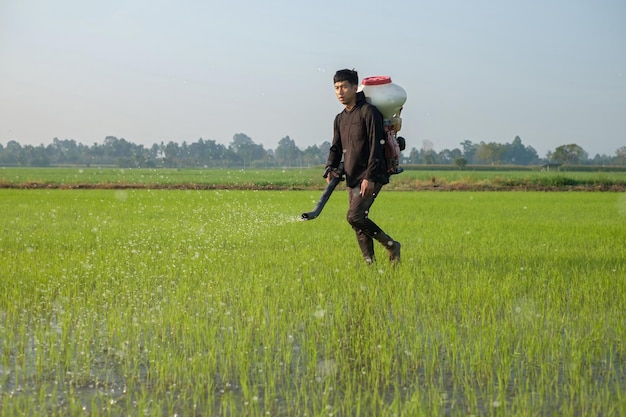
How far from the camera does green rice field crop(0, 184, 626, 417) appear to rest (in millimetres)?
3648

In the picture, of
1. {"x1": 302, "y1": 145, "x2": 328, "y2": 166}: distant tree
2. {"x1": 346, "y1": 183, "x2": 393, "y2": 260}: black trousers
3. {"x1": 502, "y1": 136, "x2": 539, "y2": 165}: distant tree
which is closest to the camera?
{"x1": 346, "y1": 183, "x2": 393, "y2": 260}: black trousers

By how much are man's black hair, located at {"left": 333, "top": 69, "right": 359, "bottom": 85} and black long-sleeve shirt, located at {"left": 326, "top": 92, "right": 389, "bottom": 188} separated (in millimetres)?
204

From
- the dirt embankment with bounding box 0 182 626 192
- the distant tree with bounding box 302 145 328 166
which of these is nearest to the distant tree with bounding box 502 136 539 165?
the distant tree with bounding box 302 145 328 166

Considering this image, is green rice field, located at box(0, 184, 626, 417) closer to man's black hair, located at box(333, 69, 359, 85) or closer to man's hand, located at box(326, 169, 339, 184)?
man's hand, located at box(326, 169, 339, 184)

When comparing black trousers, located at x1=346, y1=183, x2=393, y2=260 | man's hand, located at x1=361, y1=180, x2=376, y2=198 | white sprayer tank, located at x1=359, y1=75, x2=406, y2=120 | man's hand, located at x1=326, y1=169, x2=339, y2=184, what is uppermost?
white sprayer tank, located at x1=359, y1=75, x2=406, y2=120

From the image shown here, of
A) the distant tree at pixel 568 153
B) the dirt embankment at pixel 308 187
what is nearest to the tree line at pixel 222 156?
the distant tree at pixel 568 153

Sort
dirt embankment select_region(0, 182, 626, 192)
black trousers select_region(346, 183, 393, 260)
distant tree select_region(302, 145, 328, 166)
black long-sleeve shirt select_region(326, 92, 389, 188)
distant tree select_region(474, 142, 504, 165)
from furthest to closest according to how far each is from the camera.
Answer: distant tree select_region(474, 142, 504, 165) < distant tree select_region(302, 145, 328, 166) < dirt embankment select_region(0, 182, 626, 192) < black trousers select_region(346, 183, 393, 260) < black long-sleeve shirt select_region(326, 92, 389, 188)

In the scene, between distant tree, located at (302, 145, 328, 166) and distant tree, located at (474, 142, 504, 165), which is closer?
distant tree, located at (302, 145, 328, 166)

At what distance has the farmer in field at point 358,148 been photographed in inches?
281

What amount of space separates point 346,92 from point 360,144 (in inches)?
21.8

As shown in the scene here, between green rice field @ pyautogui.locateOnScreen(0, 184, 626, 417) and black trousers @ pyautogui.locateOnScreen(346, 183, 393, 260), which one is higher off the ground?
black trousers @ pyautogui.locateOnScreen(346, 183, 393, 260)

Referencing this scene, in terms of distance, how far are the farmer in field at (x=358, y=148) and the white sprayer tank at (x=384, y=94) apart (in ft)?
0.33

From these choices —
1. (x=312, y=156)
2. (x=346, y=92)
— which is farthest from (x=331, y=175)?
(x=312, y=156)

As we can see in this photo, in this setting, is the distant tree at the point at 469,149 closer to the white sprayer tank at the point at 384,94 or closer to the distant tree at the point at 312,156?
the distant tree at the point at 312,156
